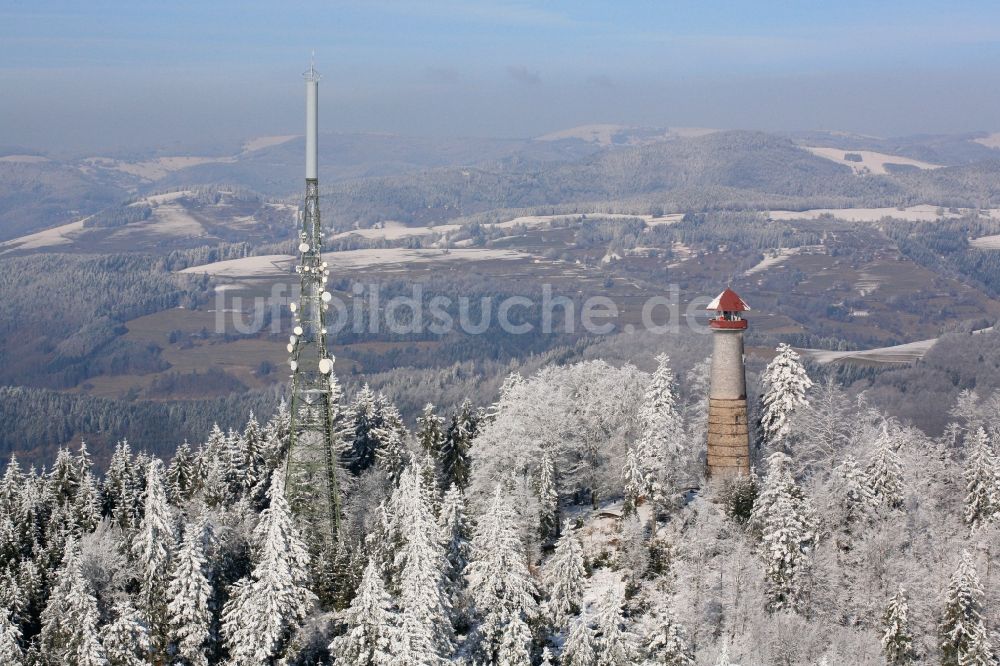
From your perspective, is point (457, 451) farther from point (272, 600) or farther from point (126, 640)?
point (126, 640)

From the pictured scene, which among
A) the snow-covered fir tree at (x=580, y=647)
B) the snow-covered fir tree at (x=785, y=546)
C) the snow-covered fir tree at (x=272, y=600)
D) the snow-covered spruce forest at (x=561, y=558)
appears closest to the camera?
the snow-covered fir tree at (x=580, y=647)

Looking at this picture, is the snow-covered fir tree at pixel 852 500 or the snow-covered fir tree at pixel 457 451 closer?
the snow-covered fir tree at pixel 852 500

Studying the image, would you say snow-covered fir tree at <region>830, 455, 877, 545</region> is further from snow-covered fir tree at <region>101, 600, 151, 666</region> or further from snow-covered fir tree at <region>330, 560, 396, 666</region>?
snow-covered fir tree at <region>101, 600, 151, 666</region>

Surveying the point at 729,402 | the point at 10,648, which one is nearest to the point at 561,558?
the point at 729,402

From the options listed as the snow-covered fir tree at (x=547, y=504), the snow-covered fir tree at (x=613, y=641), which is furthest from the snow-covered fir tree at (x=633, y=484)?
the snow-covered fir tree at (x=613, y=641)

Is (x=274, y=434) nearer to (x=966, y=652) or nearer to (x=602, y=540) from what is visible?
(x=602, y=540)

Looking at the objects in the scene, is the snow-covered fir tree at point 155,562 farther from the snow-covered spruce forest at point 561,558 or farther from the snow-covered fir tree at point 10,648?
the snow-covered fir tree at point 10,648

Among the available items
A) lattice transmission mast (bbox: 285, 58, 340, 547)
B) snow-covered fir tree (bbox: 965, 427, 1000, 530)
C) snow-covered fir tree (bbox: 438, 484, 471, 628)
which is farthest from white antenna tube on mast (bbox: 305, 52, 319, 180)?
snow-covered fir tree (bbox: 965, 427, 1000, 530)
